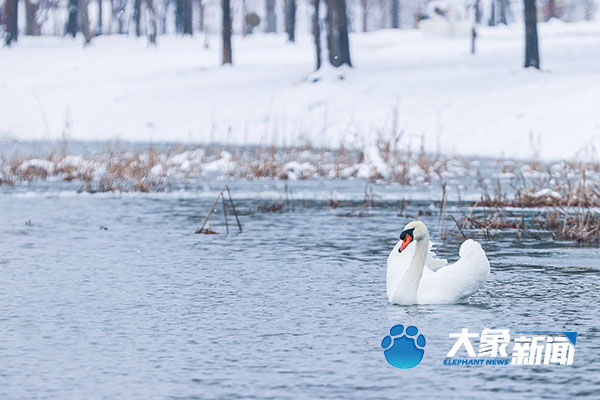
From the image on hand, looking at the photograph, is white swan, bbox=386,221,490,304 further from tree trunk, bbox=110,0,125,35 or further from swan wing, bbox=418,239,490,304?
tree trunk, bbox=110,0,125,35

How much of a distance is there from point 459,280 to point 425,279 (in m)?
0.25

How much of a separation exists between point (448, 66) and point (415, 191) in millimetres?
19748

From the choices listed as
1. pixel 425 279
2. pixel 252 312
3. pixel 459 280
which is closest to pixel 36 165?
pixel 252 312

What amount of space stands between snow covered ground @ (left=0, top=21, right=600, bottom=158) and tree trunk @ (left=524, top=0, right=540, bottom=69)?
17.3 inches

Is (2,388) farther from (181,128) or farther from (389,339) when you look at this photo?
(181,128)

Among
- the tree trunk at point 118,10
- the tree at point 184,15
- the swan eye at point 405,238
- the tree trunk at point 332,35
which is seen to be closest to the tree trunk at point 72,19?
the tree at point 184,15

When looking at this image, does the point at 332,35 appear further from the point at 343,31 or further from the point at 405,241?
the point at 405,241

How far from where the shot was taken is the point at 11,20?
177 feet

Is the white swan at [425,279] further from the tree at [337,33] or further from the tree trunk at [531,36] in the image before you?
the tree at [337,33]

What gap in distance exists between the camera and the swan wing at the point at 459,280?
9211mm

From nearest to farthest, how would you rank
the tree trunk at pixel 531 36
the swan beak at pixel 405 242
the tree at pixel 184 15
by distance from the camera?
the swan beak at pixel 405 242 → the tree trunk at pixel 531 36 → the tree at pixel 184 15

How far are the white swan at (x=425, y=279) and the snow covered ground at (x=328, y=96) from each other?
14497 mm

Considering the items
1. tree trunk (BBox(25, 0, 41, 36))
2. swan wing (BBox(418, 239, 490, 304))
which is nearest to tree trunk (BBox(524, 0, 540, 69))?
swan wing (BBox(418, 239, 490, 304))

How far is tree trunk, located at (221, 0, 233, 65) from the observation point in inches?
1673
